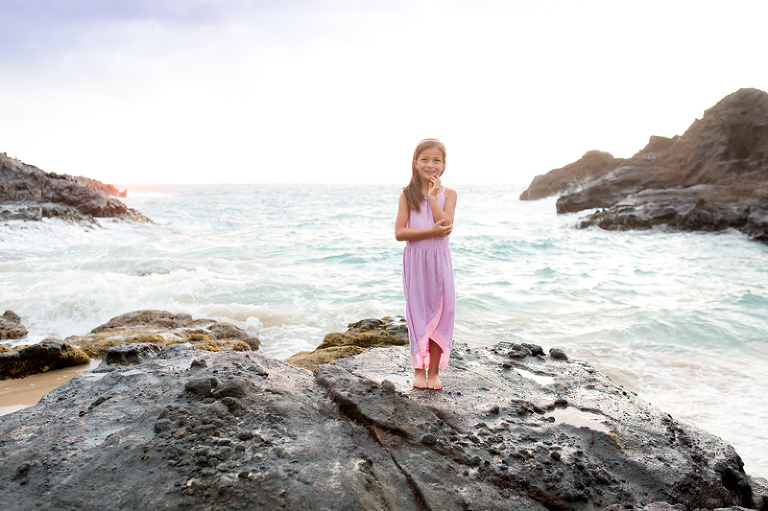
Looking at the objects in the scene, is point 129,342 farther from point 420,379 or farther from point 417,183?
point 417,183

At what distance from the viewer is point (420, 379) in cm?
299

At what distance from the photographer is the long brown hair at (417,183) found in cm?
298

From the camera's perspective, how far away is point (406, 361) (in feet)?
11.8

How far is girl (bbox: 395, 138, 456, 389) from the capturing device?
296 cm

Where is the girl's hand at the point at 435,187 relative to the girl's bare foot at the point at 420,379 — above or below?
above

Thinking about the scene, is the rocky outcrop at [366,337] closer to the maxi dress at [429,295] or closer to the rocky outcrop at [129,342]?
the rocky outcrop at [129,342]

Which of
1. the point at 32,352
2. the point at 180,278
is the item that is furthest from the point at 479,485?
the point at 180,278

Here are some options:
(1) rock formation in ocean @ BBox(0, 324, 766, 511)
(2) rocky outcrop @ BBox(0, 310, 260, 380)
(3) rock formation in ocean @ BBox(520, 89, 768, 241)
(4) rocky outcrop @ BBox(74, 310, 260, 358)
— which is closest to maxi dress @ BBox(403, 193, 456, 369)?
(1) rock formation in ocean @ BBox(0, 324, 766, 511)

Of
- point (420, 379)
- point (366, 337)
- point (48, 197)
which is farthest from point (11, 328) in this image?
point (48, 197)

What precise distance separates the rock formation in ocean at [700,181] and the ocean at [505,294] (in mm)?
1283

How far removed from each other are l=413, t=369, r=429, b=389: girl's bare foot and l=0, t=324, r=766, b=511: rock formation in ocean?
0.19ft

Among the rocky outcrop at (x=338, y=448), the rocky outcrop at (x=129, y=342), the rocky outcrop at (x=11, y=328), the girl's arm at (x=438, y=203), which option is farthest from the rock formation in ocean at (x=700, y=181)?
the rocky outcrop at (x=11, y=328)

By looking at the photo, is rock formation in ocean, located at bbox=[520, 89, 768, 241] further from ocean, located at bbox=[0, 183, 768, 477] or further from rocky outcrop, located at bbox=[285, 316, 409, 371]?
rocky outcrop, located at bbox=[285, 316, 409, 371]

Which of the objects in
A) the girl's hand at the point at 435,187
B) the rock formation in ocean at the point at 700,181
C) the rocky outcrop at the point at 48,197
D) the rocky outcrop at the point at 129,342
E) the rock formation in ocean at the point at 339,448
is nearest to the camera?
the rock formation in ocean at the point at 339,448
